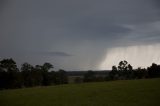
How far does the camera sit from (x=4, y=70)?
332 ft

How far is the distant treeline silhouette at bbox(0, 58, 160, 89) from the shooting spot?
9806 cm

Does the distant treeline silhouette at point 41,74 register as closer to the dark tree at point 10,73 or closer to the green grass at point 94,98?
the dark tree at point 10,73

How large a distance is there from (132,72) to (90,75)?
22648 millimetres

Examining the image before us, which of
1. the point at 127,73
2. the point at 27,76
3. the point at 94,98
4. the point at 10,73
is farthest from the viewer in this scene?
the point at 127,73

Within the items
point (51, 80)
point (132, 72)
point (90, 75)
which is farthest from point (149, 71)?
point (51, 80)

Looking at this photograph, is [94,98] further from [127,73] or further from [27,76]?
[127,73]

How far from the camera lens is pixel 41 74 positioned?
114375 mm

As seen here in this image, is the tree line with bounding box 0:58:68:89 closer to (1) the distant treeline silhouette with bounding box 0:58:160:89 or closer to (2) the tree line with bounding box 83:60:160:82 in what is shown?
(1) the distant treeline silhouette with bounding box 0:58:160:89

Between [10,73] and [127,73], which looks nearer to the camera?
[10,73]

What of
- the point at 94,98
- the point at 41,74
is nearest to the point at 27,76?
the point at 41,74

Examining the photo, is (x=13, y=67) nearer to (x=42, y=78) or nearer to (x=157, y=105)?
(x=42, y=78)

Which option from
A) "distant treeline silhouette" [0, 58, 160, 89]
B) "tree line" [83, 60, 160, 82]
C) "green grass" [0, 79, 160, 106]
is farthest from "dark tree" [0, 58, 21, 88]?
"green grass" [0, 79, 160, 106]

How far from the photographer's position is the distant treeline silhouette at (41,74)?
322ft

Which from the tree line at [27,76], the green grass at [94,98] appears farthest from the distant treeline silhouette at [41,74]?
the green grass at [94,98]
